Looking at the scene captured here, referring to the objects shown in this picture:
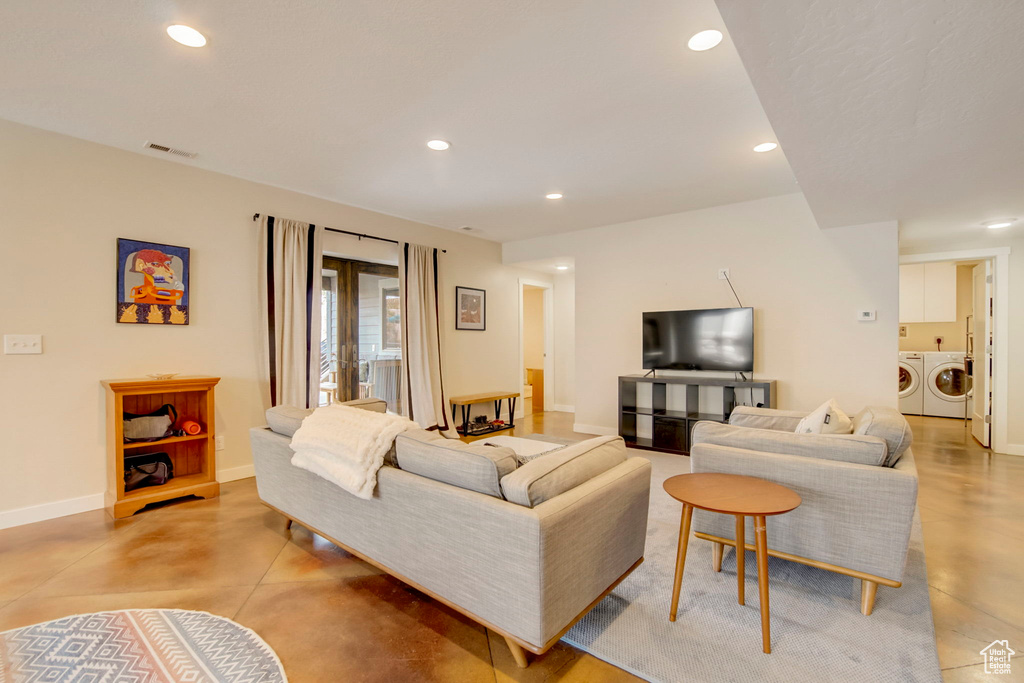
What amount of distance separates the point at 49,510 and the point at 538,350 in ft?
20.9

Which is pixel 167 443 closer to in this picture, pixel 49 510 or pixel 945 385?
pixel 49 510

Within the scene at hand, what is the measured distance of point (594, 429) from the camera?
18.5 ft

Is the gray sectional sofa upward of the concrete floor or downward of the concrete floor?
upward

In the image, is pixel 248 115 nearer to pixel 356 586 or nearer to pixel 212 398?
pixel 212 398

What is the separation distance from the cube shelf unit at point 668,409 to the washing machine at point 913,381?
4305 mm

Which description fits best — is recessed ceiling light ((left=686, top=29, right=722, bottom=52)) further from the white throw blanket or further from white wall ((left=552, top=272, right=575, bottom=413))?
white wall ((left=552, top=272, right=575, bottom=413))

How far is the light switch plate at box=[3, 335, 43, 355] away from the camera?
9.34 feet

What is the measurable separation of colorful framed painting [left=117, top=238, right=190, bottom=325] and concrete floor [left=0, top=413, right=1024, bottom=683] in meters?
1.38

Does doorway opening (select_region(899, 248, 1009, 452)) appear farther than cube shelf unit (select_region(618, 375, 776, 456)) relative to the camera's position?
Yes

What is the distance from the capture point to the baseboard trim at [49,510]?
2.87m

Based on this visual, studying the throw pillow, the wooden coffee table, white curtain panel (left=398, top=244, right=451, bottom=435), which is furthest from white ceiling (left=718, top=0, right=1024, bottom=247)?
white curtain panel (left=398, top=244, right=451, bottom=435)

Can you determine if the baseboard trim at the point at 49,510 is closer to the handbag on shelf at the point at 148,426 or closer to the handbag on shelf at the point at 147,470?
the handbag on shelf at the point at 147,470

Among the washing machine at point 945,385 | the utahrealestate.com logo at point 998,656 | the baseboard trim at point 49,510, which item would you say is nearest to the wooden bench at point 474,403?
the baseboard trim at point 49,510

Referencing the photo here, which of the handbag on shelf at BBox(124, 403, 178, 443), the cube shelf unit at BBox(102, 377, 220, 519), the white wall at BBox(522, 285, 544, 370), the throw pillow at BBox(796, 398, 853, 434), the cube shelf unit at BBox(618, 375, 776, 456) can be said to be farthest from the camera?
the white wall at BBox(522, 285, 544, 370)
